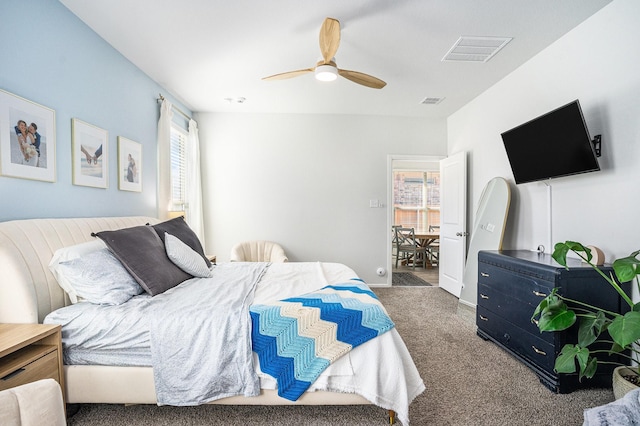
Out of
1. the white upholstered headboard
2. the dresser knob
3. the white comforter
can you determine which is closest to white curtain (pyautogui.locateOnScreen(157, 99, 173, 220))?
the white upholstered headboard

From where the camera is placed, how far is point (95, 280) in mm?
1712

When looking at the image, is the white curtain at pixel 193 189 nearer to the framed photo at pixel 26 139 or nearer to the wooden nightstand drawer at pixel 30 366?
the framed photo at pixel 26 139

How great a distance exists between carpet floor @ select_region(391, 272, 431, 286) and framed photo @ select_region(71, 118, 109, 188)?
4148mm

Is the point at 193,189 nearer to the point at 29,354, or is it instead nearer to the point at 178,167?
the point at 178,167

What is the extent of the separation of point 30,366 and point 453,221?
4.43 meters

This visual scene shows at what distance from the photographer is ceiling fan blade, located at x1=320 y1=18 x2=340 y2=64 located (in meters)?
1.96

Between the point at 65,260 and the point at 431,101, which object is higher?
the point at 431,101

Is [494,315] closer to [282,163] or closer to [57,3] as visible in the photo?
[282,163]

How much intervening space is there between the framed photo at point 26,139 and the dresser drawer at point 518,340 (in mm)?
3619

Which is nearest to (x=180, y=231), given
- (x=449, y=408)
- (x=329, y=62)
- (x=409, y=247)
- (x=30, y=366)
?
(x=30, y=366)

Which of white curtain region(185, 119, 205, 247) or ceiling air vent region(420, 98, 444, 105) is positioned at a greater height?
ceiling air vent region(420, 98, 444, 105)

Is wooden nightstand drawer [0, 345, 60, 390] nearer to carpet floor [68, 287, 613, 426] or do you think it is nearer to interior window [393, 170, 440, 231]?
carpet floor [68, 287, 613, 426]

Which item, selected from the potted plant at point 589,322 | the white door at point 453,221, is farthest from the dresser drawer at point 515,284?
the white door at point 453,221

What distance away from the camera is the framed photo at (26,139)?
68.1 inches
